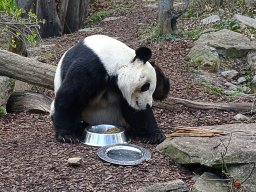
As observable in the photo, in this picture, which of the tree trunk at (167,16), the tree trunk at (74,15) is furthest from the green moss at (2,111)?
the tree trunk at (74,15)

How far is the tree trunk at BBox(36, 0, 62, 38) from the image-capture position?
1262 cm

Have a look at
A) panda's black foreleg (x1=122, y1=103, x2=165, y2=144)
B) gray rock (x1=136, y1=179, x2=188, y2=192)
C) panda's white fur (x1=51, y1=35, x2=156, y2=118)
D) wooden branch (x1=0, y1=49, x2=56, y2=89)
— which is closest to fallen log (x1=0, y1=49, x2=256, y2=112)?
wooden branch (x1=0, y1=49, x2=56, y2=89)

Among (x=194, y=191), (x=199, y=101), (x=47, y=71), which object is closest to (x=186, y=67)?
(x=199, y=101)

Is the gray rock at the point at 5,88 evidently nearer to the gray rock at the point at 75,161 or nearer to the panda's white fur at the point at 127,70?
the panda's white fur at the point at 127,70

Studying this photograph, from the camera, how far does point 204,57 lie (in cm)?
848

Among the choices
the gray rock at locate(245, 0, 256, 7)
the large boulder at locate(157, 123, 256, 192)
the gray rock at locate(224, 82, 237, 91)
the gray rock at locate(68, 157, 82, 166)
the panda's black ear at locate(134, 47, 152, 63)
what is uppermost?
the panda's black ear at locate(134, 47, 152, 63)

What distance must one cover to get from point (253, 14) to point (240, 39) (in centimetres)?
258

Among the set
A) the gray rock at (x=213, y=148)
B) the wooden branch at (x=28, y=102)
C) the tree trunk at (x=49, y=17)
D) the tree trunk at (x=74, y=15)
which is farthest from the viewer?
the tree trunk at (x=74, y=15)

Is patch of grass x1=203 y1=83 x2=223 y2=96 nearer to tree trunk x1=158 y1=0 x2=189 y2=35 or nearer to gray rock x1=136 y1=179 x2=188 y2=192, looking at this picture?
tree trunk x1=158 y1=0 x2=189 y2=35

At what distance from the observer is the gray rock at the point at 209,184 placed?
13.9 feet

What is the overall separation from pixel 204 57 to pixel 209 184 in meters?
4.40

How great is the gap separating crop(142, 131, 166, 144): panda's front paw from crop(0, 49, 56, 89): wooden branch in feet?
6.21

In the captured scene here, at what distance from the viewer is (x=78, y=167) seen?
459cm

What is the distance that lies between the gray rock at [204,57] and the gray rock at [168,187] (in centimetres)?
437
